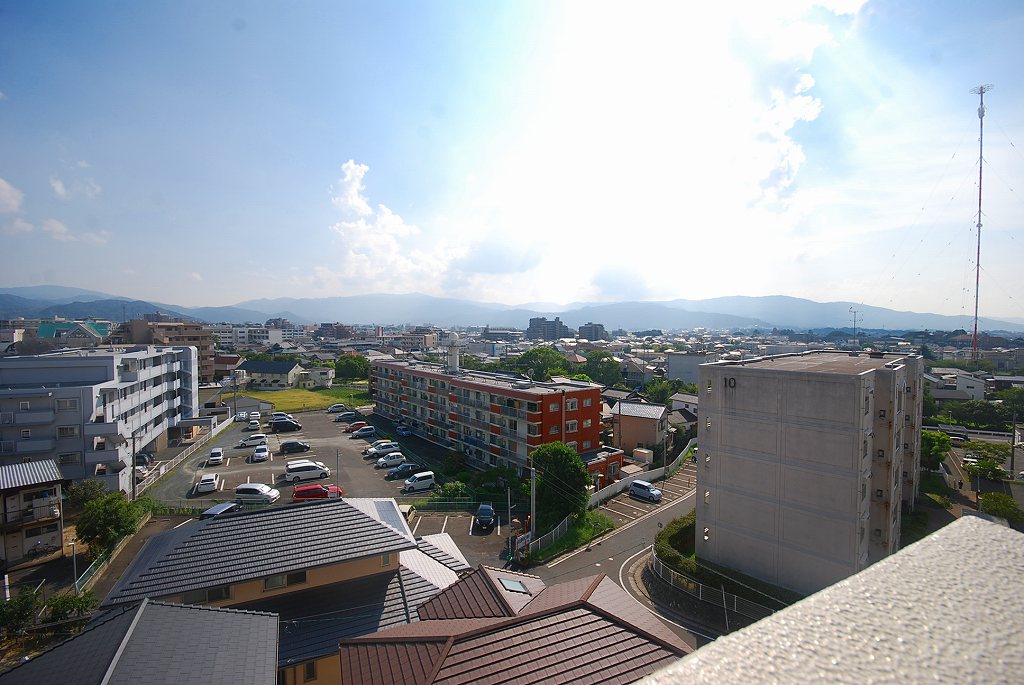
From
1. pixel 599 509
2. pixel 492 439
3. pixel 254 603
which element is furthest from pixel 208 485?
pixel 599 509

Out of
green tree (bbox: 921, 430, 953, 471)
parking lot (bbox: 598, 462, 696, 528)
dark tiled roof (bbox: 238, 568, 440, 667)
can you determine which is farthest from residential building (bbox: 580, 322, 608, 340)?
dark tiled roof (bbox: 238, 568, 440, 667)

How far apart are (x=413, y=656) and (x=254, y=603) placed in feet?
16.4

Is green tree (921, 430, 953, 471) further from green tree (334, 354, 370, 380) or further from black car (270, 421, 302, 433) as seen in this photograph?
green tree (334, 354, 370, 380)

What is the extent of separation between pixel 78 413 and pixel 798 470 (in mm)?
29909

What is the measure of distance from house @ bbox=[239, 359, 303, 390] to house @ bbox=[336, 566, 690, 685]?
60788 mm

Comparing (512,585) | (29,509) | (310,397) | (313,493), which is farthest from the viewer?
(310,397)

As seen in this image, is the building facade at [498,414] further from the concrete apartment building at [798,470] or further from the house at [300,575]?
the house at [300,575]

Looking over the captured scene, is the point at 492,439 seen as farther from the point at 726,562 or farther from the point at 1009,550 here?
the point at 1009,550

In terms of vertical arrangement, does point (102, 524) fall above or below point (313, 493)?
above

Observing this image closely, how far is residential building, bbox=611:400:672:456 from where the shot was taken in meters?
31.2

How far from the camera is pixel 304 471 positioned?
2623cm

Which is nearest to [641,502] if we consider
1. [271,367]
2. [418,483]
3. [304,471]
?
[418,483]

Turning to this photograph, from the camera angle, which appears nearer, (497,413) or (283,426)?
(497,413)

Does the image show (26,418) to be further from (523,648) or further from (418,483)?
(523,648)
